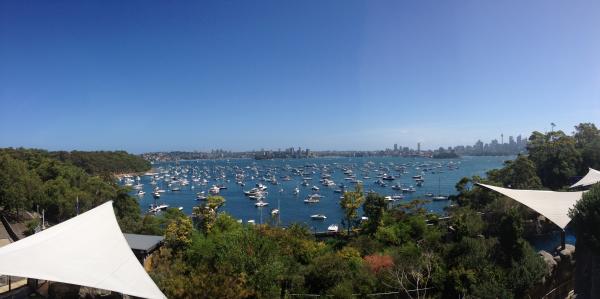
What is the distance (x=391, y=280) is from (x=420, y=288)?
3.13 feet

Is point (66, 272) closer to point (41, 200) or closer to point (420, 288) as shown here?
point (420, 288)

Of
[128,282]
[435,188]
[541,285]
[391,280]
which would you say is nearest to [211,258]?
[128,282]

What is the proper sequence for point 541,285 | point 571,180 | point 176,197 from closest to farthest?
point 541,285, point 571,180, point 176,197

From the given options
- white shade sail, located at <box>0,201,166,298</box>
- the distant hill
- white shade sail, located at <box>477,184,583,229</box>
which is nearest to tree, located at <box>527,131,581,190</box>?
white shade sail, located at <box>477,184,583,229</box>

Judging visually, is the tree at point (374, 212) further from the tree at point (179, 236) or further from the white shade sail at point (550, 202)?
the tree at point (179, 236)

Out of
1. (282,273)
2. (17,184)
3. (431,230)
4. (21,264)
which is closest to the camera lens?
(21,264)

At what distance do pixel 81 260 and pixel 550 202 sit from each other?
18.1 m

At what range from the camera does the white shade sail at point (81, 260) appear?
886cm

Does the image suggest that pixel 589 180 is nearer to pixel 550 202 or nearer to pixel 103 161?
pixel 550 202

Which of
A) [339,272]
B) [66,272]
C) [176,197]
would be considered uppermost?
[66,272]

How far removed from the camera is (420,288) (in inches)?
473

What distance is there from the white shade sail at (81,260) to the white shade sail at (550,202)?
14.5 m

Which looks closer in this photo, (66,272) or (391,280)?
(66,272)

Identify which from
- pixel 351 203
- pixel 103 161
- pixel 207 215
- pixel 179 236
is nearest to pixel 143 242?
pixel 179 236
